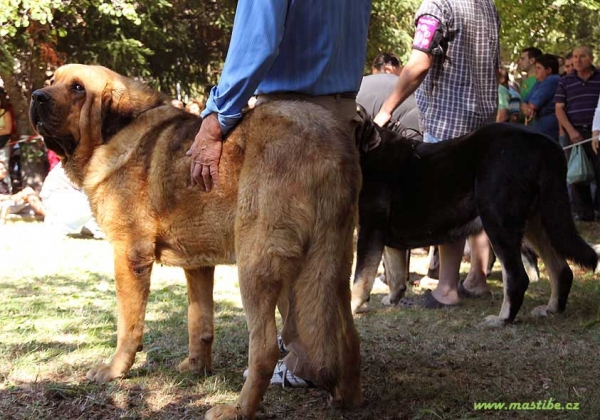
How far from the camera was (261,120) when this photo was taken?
11.7ft

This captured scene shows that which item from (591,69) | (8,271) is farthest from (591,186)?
(8,271)

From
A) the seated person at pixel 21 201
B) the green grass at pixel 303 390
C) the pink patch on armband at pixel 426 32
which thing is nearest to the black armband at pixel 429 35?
the pink patch on armband at pixel 426 32

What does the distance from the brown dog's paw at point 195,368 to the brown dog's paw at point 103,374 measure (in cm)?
36

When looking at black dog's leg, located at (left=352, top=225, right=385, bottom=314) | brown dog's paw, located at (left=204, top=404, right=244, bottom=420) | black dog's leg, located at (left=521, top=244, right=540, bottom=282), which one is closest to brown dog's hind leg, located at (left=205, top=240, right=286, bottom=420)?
brown dog's paw, located at (left=204, top=404, right=244, bottom=420)

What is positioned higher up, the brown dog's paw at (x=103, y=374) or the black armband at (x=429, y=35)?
the black armband at (x=429, y=35)

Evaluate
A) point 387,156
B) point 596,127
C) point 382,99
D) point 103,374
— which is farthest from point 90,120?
point 596,127

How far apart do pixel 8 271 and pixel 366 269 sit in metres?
4.15

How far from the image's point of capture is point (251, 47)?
3383 millimetres

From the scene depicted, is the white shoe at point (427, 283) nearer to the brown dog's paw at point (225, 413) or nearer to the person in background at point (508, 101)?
the brown dog's paw at point (225, 413)

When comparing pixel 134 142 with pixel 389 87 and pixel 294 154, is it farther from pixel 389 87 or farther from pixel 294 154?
pixel 389 87

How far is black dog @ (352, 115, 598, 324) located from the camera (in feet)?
18.4

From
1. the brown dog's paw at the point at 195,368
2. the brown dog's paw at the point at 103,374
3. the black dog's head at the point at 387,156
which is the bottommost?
the brown dog's paw at the point at 195,368

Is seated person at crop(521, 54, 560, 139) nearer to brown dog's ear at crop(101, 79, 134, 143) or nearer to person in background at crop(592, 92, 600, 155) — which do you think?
person in background at crop(592, 92, 600, 155)

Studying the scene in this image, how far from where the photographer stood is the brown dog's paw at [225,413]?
3.46m
